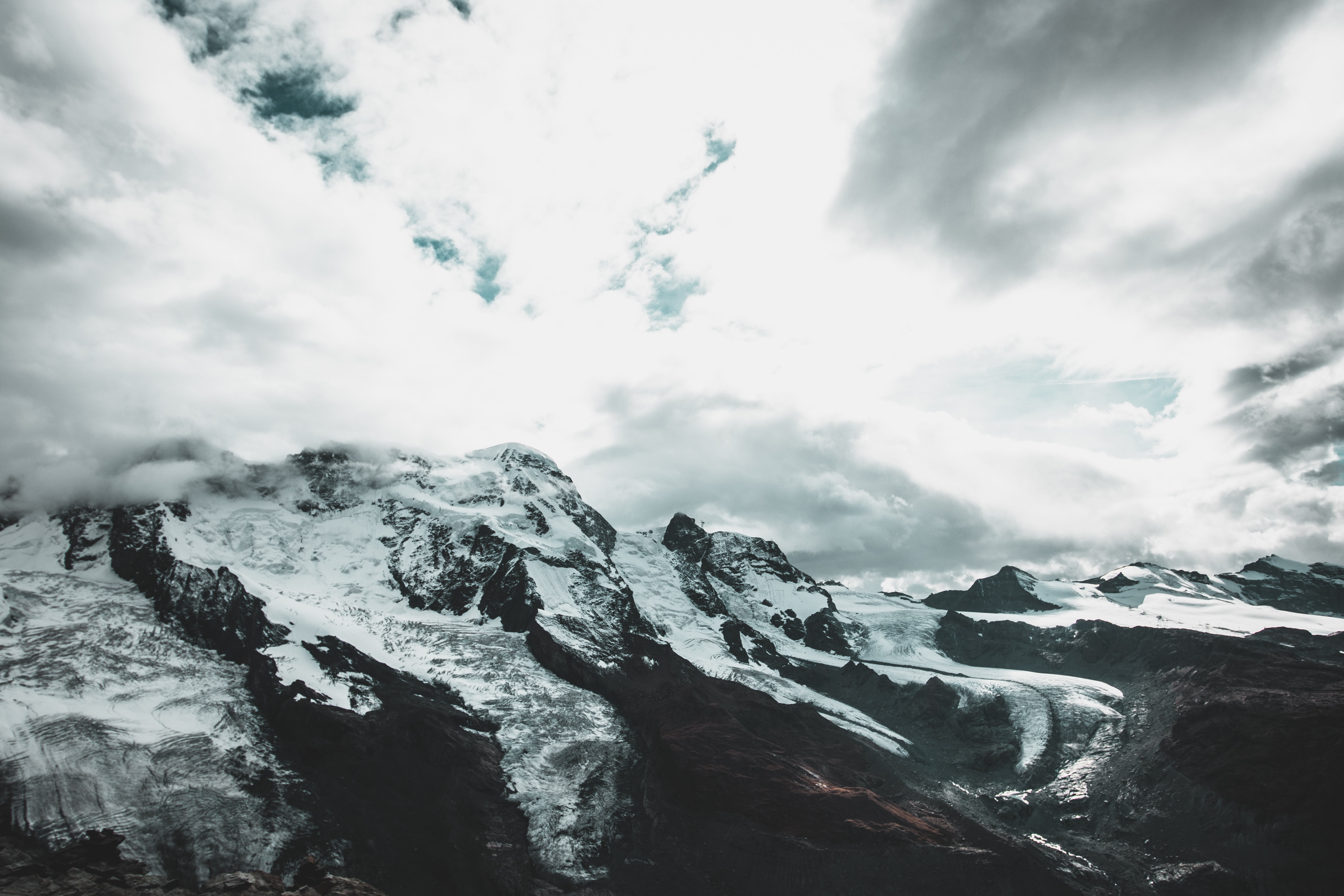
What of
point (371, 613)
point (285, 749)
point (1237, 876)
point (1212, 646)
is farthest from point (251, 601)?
point (1212, 646)

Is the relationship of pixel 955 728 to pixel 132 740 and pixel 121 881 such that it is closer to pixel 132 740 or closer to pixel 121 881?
pixel 132 740

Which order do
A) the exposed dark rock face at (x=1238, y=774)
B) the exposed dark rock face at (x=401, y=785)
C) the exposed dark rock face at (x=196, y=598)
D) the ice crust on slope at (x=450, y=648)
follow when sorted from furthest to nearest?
the exposed dark rock face at (x=196, y=598) → the ice crust on slope at (x=450, y=648) → the exposed dark rock face at (x=1238, y=774) → the exposed dark rock face at (x=401, y=785)

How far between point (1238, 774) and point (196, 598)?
187101mm

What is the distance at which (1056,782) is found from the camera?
13188 centimetres

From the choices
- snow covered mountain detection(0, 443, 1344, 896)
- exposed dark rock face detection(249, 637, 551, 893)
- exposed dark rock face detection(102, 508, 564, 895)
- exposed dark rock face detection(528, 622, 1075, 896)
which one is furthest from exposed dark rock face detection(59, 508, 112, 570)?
exposed dark rock face detection(528, 622, 1075, 896)

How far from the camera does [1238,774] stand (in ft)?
343

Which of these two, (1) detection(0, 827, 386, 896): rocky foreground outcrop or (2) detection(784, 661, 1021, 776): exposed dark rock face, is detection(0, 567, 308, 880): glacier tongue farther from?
(2) detection(784, 661, 1021, 776): exposed dark rock face

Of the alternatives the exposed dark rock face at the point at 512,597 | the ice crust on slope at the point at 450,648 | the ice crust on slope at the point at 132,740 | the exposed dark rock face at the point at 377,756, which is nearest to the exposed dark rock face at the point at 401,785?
the exposed dark rock face at the point at 377,756

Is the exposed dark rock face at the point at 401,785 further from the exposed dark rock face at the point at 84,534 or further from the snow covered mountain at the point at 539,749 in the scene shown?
the exposed dark rock face at the point at 84,534

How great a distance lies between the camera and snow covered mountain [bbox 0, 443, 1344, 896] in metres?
81.4

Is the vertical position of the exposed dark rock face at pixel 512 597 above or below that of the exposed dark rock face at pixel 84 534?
below

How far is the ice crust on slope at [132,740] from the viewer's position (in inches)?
2886

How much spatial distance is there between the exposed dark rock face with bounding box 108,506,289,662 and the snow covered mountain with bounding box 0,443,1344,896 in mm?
557

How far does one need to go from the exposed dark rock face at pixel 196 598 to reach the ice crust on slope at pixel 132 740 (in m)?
3.00
